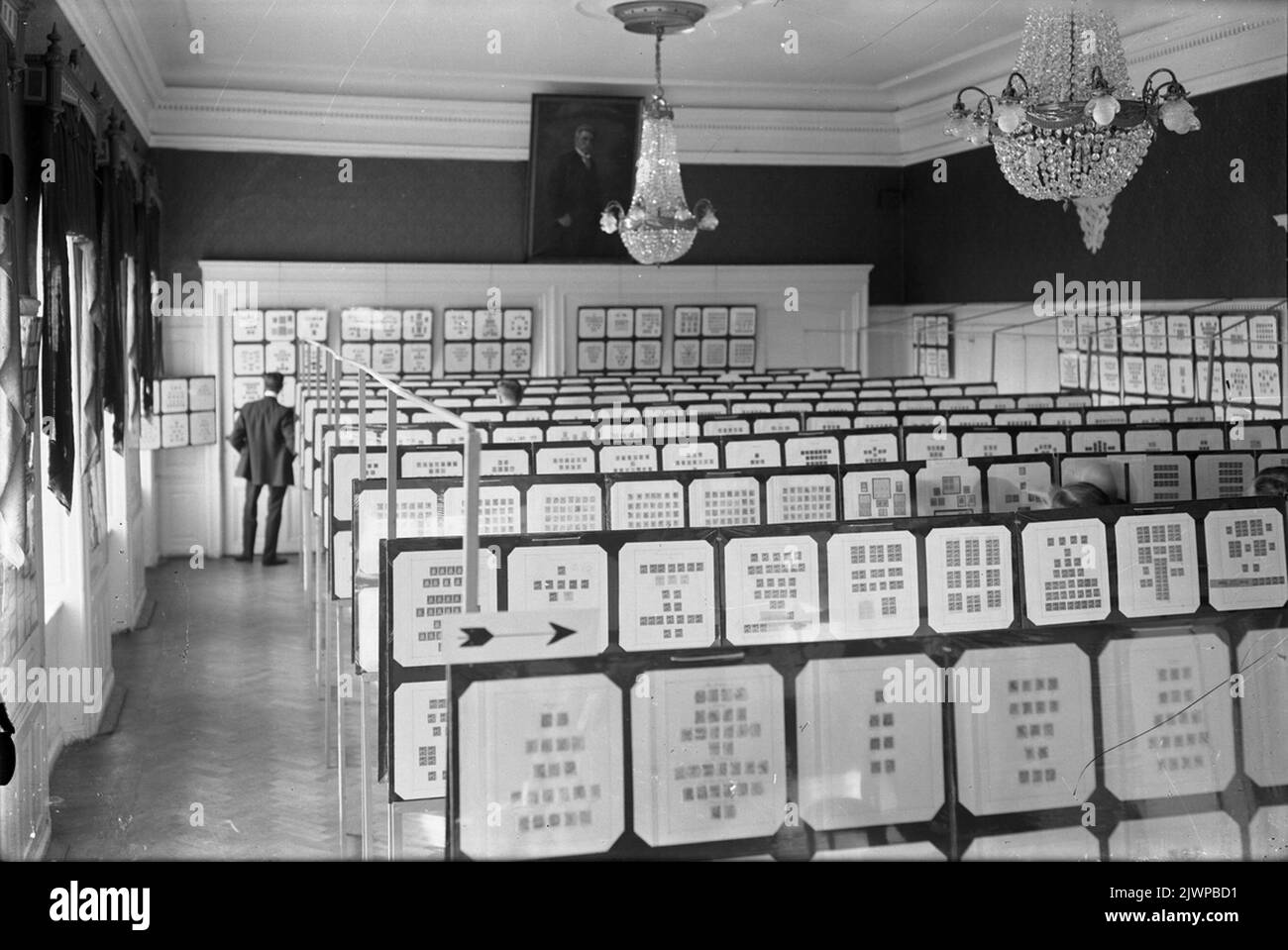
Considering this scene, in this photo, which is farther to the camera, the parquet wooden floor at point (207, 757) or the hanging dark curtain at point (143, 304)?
the hanging dark curtain at point (143, 304)

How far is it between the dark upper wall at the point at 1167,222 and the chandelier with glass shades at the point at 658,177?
323 centimetres

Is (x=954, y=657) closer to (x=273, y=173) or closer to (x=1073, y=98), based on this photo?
(x=1073, y=98)

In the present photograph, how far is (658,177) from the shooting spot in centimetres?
1101

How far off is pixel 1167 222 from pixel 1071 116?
525 centimetres

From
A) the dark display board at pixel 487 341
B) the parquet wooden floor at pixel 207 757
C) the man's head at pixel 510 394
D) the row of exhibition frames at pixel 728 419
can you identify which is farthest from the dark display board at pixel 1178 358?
the parquet wooden floor at pixel 207 757

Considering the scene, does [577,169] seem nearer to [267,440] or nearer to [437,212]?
[437,212]

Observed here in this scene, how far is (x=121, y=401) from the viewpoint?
745cm

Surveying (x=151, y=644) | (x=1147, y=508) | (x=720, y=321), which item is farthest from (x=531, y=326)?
(x=1147, y=508)

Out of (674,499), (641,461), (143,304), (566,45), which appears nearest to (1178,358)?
(566,45)

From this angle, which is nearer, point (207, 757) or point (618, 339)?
point (207, 757)

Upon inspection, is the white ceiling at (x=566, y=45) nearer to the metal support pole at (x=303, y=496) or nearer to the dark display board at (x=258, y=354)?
the dark display board at (x=258, y=354)

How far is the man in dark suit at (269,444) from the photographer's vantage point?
1088cm

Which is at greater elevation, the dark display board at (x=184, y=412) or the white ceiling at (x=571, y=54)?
the white ceiling at (x=571, y=54)

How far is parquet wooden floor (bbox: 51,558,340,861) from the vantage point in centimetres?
498
